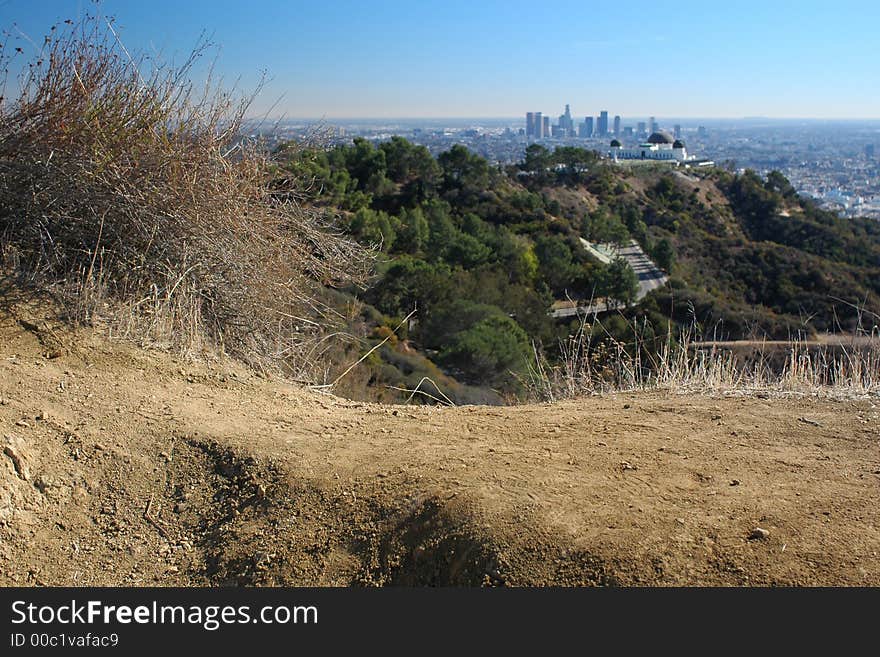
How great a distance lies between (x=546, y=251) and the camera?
25.3 m

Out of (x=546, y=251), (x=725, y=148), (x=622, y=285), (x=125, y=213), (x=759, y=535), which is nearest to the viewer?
(x=759, y=535)

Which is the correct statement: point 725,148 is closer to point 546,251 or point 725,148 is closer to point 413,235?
point 546,251

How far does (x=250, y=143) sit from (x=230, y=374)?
73.3 inches

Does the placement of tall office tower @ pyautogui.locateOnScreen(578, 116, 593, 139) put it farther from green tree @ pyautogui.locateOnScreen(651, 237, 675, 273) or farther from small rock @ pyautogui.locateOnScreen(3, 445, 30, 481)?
small rock @ pyautogui.locateOnScreen(3, 445, 30, 481)

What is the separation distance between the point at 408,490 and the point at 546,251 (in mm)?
23336

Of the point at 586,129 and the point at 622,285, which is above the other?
the point at 586,129

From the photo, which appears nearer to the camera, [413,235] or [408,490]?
[408,490]

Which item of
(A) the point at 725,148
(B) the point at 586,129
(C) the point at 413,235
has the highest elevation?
(B) the point at 586,129

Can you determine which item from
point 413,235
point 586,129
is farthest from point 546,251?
point 586,129

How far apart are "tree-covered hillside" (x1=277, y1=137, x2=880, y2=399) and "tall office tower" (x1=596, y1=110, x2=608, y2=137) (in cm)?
8676

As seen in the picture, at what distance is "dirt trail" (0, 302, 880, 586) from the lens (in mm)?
2154

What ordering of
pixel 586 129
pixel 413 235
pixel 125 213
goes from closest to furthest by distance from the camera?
pixel 125 213
pixel 413 235
pixel 586 129

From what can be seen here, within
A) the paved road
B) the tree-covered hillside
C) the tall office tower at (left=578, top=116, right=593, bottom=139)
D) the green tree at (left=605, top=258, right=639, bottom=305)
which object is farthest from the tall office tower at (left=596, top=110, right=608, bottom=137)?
the green tree at (left=605, top=258, right=639, bottom=305)

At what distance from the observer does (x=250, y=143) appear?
187 inches
